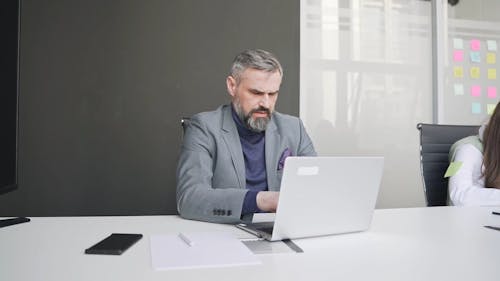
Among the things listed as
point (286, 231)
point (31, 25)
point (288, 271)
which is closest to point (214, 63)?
point (31, 25)

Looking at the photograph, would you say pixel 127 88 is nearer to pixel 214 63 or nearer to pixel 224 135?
pixel 214 63

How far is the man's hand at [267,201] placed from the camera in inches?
46.6

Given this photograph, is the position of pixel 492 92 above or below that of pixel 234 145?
above

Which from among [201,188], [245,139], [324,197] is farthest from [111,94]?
[324,197]

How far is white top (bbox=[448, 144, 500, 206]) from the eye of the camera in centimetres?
179

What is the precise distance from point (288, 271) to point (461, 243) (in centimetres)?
50

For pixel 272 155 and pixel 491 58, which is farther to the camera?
pixel 491 58

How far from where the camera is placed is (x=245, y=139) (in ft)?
5.99

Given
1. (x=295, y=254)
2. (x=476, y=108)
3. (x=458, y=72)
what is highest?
(x=458, y=72)

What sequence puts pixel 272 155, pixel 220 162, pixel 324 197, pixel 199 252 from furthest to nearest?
pixel 272 155 → pixel 220 162 → pixel 324 197 → pixel 199 252

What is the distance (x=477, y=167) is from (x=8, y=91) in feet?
6.33

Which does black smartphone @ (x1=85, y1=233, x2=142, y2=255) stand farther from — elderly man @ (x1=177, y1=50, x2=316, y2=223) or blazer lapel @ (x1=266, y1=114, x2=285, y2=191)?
blazer lapel @ (x1=266, y1=114, x2=285, y2=191)

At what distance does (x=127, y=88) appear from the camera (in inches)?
111

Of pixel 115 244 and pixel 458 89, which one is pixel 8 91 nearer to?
pixel 115 244
